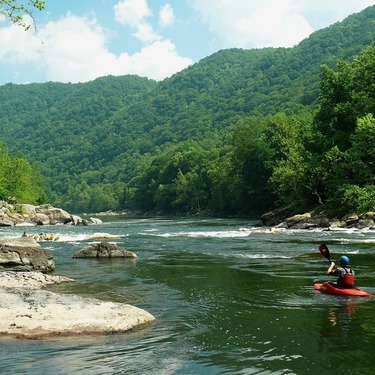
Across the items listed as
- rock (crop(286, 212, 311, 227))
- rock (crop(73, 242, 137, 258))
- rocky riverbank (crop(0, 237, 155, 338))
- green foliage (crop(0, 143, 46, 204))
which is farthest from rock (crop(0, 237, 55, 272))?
green foliage (crop(0, 143, 46, 204))

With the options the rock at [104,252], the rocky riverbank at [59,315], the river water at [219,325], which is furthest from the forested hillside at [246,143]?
the rocky riverbank at [59,315]

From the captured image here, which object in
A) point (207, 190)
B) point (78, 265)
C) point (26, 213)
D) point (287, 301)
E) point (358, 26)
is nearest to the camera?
point (287, 301)

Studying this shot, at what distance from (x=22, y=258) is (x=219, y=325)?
1054cm

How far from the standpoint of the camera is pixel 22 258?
18.1 meters

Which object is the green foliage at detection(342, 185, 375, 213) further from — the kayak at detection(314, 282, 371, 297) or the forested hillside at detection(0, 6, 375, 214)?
the kayak at detection(314, 282, 371, 297)

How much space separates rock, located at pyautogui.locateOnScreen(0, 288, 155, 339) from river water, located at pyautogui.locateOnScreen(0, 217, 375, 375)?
30cm

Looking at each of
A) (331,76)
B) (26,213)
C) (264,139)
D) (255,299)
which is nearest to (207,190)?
(264,139)

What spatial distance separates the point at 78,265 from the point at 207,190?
8544cm

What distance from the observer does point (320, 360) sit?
7676 mm

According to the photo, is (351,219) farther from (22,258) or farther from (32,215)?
(32,215)

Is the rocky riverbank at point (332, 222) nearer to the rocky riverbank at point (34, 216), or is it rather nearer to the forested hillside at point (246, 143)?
the forested hillside at point (246, 143)

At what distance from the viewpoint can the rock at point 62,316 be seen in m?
9.18

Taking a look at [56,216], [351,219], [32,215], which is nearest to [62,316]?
[351,219]

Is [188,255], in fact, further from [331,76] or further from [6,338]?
[331,76]
